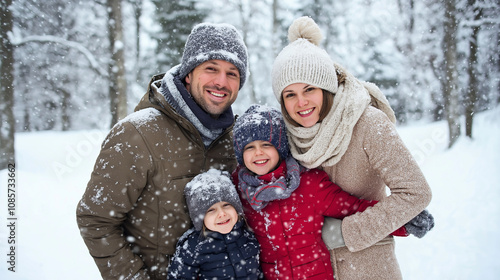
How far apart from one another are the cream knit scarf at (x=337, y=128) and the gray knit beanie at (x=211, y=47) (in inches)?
37.2

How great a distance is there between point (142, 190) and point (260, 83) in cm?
1703

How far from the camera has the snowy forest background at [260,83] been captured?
20.2 ft

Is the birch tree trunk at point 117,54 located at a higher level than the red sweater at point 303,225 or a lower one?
higher

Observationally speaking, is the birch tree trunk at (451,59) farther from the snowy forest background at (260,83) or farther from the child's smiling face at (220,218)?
the child's smiling face at (220,218)

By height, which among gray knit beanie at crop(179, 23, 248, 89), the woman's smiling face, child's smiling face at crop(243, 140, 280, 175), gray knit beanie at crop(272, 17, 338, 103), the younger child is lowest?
the younger child

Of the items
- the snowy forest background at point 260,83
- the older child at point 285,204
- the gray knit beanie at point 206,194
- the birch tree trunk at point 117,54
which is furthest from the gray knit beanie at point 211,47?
the birch tree trunk at point 117,54

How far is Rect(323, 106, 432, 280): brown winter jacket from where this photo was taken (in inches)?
86.5

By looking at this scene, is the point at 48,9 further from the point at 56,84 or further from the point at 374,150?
the point at 374,150

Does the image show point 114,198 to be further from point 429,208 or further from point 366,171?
point 429,208

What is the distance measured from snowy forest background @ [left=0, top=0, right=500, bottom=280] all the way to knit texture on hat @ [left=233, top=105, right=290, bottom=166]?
417 cm

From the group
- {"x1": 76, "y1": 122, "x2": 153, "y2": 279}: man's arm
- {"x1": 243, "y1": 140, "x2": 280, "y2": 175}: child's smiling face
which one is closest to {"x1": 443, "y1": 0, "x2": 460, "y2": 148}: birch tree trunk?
{"x1": 243, "y1": 140, "x2": 280, "y2": 175}: child's smiling face

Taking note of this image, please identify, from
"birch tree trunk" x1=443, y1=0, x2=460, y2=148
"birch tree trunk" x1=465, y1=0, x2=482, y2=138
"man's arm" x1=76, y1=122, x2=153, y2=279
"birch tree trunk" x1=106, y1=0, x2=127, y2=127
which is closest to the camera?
"man's arm" x1=76, y1=122, x2=153, y2=279

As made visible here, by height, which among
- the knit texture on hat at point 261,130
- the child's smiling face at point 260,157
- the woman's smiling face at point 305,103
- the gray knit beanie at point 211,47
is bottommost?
the child's smiling face at point 260,157

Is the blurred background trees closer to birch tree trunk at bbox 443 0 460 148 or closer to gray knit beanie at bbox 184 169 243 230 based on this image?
birch tree trunk at bbox 443 0 460 148
